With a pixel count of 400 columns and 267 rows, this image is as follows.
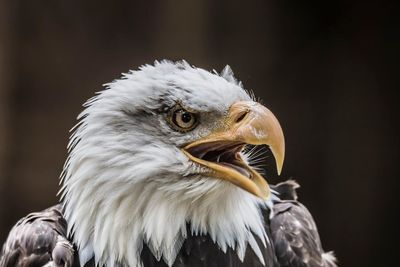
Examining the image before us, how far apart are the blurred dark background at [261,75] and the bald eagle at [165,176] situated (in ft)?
8.48

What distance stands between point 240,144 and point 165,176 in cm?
22

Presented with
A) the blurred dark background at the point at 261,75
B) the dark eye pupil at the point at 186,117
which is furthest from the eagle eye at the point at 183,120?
the blurred dark background at the point at 261,75

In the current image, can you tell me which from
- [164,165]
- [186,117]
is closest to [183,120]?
[186,117]

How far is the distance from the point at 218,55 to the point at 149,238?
9.30 ft

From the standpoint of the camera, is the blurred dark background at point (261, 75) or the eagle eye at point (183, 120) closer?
the eagle eye at point (183, 120)

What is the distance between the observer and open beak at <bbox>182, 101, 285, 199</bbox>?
7.28ft

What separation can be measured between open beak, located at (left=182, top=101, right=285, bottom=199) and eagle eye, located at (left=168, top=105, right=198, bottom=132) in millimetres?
48

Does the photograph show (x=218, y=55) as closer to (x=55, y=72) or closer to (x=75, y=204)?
(x=55, y=72)

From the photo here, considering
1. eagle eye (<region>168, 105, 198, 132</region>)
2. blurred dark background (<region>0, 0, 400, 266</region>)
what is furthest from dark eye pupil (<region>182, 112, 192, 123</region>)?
blurred dark background (<region>0, 0, 400, 266</region>)

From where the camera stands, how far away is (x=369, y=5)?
510 centimetres

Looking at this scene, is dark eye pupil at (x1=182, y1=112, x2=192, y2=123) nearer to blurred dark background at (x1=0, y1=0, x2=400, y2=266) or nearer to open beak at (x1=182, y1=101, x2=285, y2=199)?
open beak at (x1=182, y1=101, x2=285, y2=199)

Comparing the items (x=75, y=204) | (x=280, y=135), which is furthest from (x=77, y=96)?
(x=280, y=135)

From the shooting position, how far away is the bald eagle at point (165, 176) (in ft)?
7.48

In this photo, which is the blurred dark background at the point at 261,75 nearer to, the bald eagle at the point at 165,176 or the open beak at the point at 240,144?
the bald eagle at the point at 165,176
